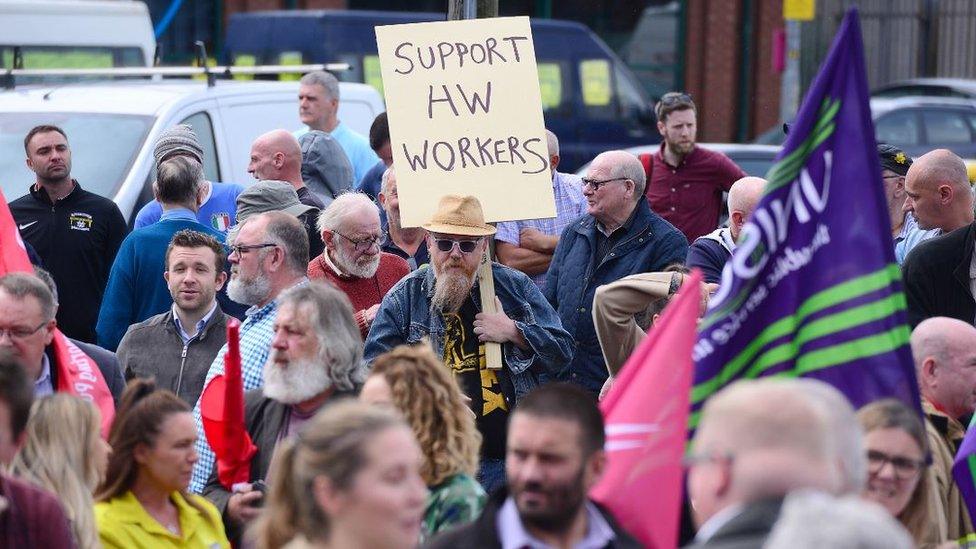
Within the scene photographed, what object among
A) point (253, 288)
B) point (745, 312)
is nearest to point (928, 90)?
point (253, 288)

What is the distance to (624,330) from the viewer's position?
6410 millimetres

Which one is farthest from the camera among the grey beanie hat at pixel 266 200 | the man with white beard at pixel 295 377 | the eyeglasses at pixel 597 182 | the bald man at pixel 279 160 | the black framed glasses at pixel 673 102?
the black framed glasses at pixel 673 102

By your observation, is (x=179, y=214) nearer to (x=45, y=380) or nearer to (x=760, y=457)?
(x=45, y=380)

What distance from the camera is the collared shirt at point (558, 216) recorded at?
8.68 m

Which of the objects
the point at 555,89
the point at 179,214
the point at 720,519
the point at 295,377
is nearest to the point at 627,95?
the point at 555,89

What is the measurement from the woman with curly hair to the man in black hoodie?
4.21 m

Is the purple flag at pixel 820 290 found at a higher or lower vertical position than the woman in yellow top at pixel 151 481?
higher

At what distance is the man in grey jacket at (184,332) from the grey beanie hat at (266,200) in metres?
1.08

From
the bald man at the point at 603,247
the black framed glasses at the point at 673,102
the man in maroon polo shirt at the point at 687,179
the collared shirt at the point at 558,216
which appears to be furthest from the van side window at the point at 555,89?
the bald man at the point at 603,247

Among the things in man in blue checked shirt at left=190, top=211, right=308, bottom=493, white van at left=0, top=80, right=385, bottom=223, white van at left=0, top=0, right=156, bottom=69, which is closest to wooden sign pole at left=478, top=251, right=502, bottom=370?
man in blue checked shirt at left=190, top=211, right=308, bottom=493

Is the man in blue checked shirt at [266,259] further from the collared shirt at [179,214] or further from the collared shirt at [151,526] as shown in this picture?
the collared shirt at [151,526]

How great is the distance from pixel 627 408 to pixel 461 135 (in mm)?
3102

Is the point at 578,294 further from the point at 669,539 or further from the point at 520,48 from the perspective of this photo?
the point at 669,539

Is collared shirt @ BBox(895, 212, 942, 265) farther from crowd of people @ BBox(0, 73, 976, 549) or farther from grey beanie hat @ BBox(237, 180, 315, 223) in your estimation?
grey beanie hat @ BBox(237, 180, 315, 223)
